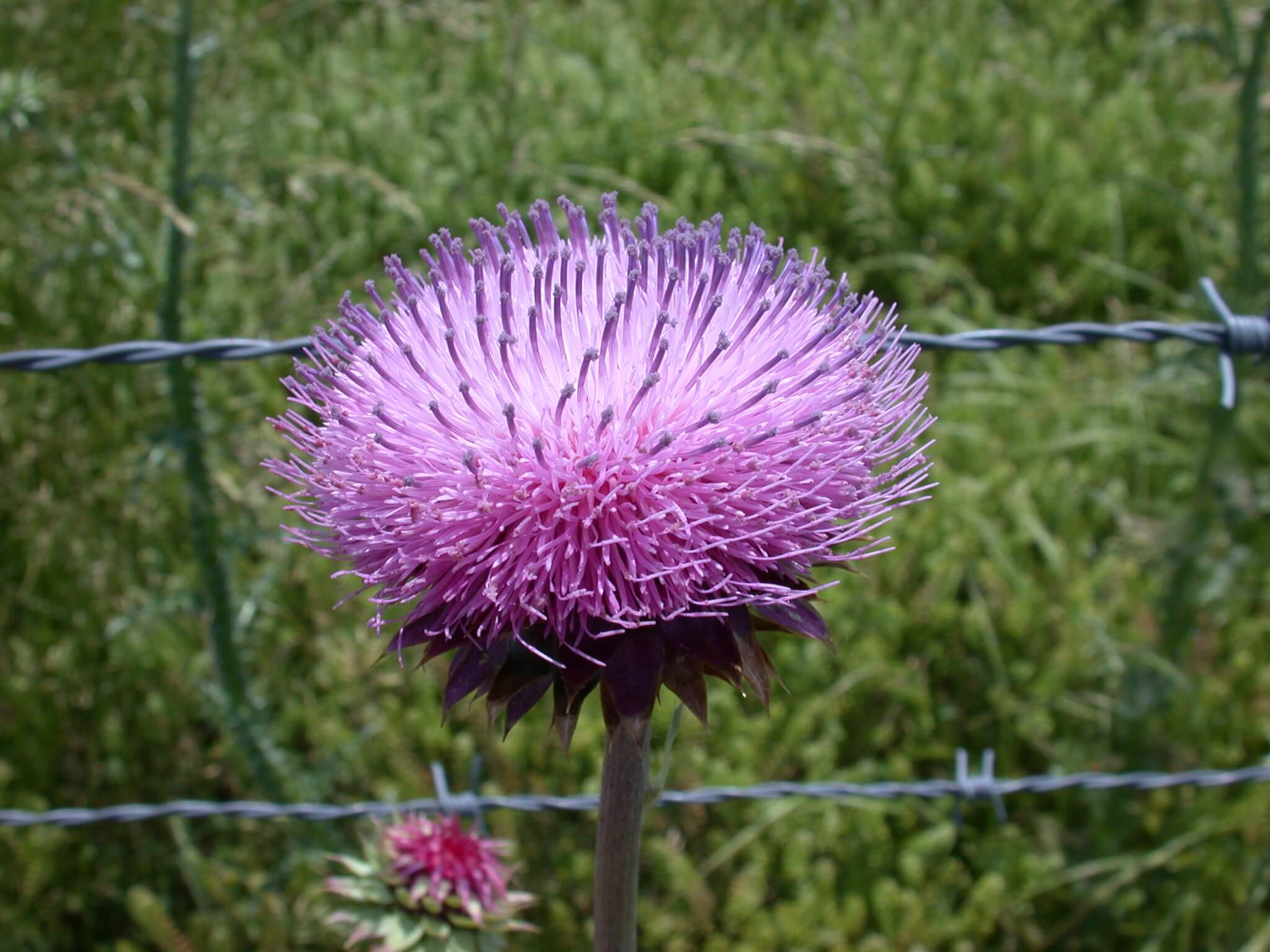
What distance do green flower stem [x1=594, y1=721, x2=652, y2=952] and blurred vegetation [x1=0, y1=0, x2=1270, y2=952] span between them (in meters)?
0.67

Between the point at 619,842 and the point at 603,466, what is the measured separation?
0.44 meters

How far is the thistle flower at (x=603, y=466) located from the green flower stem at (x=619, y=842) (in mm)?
85

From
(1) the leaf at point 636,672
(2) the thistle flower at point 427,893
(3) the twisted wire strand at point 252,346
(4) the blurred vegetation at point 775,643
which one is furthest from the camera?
(4) the blurred vegetation at point 775,643

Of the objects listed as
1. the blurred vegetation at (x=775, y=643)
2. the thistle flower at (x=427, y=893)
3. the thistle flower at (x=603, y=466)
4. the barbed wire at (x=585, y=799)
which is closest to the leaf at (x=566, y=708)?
the thistle flower at (x=603, y=466)

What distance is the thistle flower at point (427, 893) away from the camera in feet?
5.70

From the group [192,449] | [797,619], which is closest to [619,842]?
[797,619]

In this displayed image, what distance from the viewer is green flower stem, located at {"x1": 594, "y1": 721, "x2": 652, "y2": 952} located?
4.42 feet

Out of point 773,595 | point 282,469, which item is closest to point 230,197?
point 282,469

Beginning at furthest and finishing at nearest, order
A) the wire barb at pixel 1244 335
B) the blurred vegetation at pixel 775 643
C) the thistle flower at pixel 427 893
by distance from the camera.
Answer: the blurred vegetation at pixel 775 643, the wire barb at pixel 1244 335, the thistle flower at pixel 427 893

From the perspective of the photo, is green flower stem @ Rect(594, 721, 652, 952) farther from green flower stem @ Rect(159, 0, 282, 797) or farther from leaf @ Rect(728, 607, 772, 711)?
green flower stem @ Rect(159, 0, 282, 797)

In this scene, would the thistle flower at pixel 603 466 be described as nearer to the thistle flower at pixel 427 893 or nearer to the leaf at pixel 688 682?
the leaf at pixel 688 682

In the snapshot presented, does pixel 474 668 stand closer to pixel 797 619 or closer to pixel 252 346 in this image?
pixel 797 619

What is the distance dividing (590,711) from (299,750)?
0.86 meters

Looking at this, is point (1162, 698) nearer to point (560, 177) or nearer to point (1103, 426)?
point (1103, 426)
